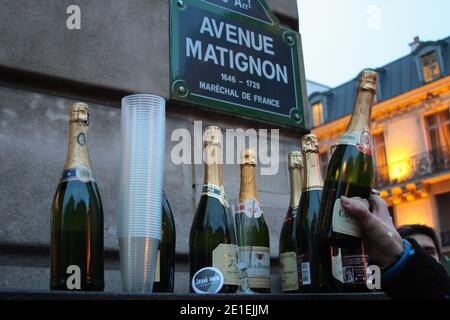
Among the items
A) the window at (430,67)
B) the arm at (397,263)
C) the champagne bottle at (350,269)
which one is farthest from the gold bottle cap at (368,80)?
the window at (430,67)

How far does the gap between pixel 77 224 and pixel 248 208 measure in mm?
677

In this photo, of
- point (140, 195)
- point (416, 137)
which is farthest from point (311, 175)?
point (416, 137)

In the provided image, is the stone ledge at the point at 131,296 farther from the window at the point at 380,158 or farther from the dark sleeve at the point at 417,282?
the window at the point at 380,158

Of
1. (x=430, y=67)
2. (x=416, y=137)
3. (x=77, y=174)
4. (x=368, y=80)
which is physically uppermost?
(x=430, y=67)

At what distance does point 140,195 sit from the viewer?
4.18ft

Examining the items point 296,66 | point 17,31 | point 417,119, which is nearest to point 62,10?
point 17,31

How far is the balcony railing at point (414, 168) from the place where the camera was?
55.2 feet

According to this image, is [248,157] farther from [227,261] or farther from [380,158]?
[380,158]

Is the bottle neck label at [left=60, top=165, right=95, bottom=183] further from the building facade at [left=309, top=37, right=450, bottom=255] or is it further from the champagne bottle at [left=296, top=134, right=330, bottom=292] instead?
the building facade at [left=309, top=37, right=450, bottom=255]

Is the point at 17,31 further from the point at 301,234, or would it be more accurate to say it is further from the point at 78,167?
the point at 301,234

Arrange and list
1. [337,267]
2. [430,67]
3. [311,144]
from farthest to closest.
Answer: [430,67] → [311,144] → [337,267]

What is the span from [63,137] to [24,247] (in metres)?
0.38

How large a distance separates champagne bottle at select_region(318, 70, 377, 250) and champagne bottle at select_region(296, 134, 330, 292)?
14cm

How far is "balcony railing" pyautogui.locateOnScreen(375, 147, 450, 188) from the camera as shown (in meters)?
16.8
